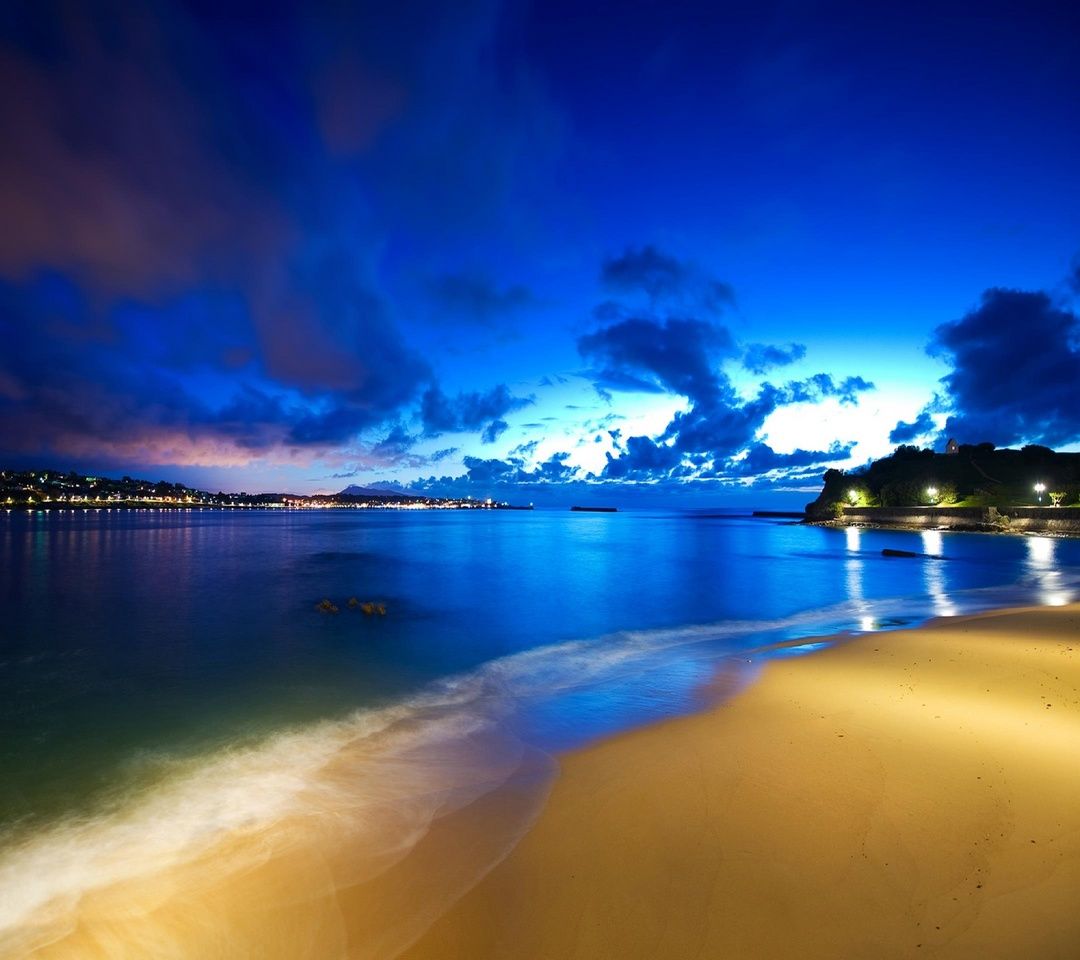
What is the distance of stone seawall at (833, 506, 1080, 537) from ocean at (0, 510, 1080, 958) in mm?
52086

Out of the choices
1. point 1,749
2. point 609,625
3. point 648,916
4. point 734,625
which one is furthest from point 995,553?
point 1,749

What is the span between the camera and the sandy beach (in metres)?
4.10

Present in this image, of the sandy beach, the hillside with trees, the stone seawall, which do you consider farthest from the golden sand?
the hillside with trees

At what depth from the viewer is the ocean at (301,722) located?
16.4ft

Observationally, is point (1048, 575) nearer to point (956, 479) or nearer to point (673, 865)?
point (673, 865)

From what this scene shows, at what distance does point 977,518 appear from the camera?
76688 mm

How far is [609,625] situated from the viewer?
62.6ft

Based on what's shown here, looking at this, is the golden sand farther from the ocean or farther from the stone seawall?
the stone seawall

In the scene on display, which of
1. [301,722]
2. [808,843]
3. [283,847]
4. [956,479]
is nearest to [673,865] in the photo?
[808,843]

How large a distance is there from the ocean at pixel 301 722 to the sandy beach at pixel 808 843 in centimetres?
70

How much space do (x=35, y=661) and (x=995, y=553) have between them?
59.2 metres

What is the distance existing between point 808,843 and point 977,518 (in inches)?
3596

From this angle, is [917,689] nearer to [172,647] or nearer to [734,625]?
[734,625]

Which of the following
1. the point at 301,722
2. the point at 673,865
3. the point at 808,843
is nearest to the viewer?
the point at 673,865
